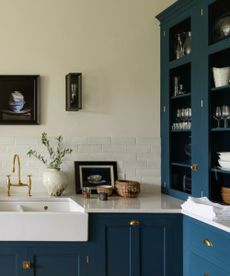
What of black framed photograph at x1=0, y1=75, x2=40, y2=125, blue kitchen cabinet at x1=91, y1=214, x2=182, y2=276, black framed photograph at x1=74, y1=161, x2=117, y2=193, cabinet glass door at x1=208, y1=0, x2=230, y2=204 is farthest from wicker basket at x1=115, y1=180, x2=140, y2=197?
black framed photograph at x1=0, y1=75, x2=40, y2=125

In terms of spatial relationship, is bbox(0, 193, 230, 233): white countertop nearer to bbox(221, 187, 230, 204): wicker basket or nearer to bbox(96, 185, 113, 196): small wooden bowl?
bbox(96, 185, 113, 196): small wooden bowl

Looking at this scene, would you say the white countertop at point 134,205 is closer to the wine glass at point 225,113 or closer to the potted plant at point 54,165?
the potted plant at point 54,165

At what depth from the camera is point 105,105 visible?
160 inches

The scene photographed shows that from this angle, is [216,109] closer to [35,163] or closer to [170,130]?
[170,130]

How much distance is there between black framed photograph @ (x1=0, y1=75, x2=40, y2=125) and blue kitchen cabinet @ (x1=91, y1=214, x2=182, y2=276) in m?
1.29

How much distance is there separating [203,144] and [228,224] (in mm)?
895

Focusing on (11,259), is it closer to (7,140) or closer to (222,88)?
(7,140)

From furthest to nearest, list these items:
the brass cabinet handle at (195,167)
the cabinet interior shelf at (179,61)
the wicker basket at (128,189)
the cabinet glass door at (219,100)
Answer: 1. the wicker basket at (128,189)
2. the cabinet interior shelf at (179,61)
3. the brass cabinet handle at (195,167)
4. the cabinet glass door at (219,100)

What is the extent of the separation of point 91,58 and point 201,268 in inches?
85.7

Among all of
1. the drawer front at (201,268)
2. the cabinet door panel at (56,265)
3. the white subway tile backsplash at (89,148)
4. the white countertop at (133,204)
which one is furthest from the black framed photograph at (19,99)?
the drawer front at (201,268)

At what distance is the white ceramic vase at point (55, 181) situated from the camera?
378 centimetres

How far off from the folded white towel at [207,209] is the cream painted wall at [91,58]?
1304mm

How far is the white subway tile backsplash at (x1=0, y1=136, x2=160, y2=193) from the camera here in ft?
13.0

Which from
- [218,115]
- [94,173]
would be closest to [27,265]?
[94,173]
